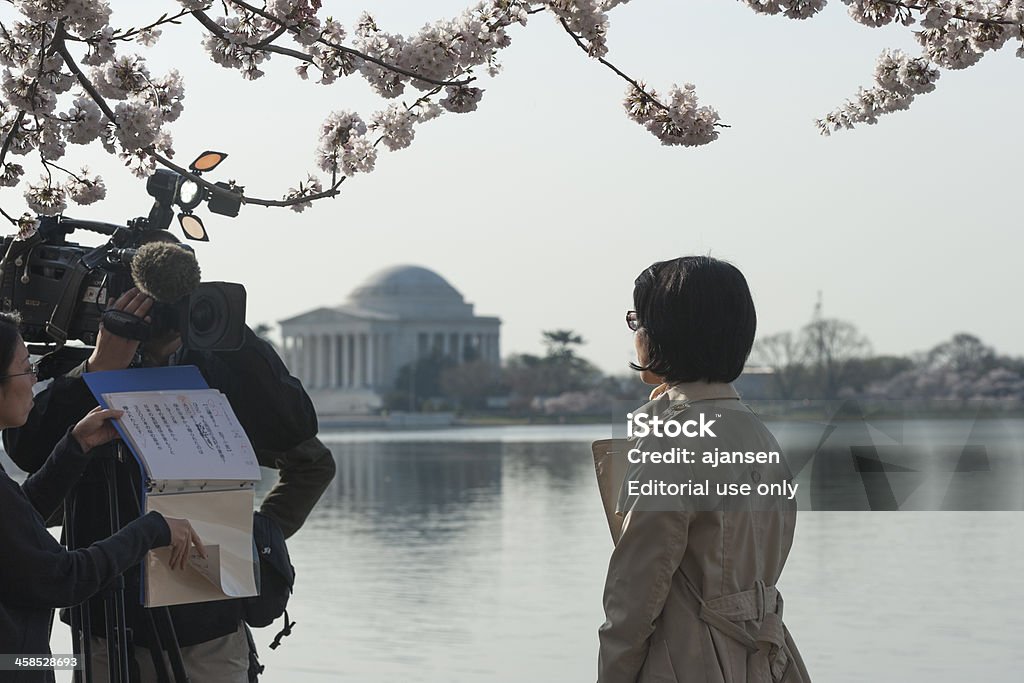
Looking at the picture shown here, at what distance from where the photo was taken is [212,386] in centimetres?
320

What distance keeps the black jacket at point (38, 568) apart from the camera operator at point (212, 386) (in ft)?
1.38

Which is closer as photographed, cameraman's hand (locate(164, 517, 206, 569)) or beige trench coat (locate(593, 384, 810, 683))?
beige trench coat (locate(593, 384, 810, 683))

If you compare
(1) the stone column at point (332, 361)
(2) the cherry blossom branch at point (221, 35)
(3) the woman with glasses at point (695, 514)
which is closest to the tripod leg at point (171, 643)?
(3) the woman with glasses at point (695, 514)

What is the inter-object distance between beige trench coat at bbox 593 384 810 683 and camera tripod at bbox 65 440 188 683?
0.93 metres

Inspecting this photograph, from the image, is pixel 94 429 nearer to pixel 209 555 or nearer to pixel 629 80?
pixel 209 555

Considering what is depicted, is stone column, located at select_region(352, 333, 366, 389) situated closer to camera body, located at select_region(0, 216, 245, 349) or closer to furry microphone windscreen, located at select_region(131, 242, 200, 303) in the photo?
camera body, located at select_region(0, 216, 245, 349)

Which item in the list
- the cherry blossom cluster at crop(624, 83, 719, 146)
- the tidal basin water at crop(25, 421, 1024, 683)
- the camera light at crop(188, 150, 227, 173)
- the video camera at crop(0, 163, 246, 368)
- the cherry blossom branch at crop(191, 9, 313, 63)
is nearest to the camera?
the video camera at crop(0, 163, 246, 368)

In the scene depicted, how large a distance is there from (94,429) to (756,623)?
1.21 metres

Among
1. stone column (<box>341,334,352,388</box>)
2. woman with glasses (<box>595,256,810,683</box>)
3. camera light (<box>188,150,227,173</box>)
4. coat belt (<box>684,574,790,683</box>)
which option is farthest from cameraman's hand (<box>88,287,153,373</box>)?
stone column (<box>341,334,352,388</box>)

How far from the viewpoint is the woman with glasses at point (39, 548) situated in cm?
247

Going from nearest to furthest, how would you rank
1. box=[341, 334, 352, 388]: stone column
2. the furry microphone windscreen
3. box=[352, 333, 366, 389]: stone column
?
1. the furry microphone windscreen
2. box=[352, 333, 366, 389]: stone column
3. box=[341, 334, 352, 388]: stone column

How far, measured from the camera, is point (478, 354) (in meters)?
88.6

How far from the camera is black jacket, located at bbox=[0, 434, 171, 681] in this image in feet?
8.10

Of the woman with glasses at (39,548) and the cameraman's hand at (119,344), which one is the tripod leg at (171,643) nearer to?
the woman with glasses at (39,548)
